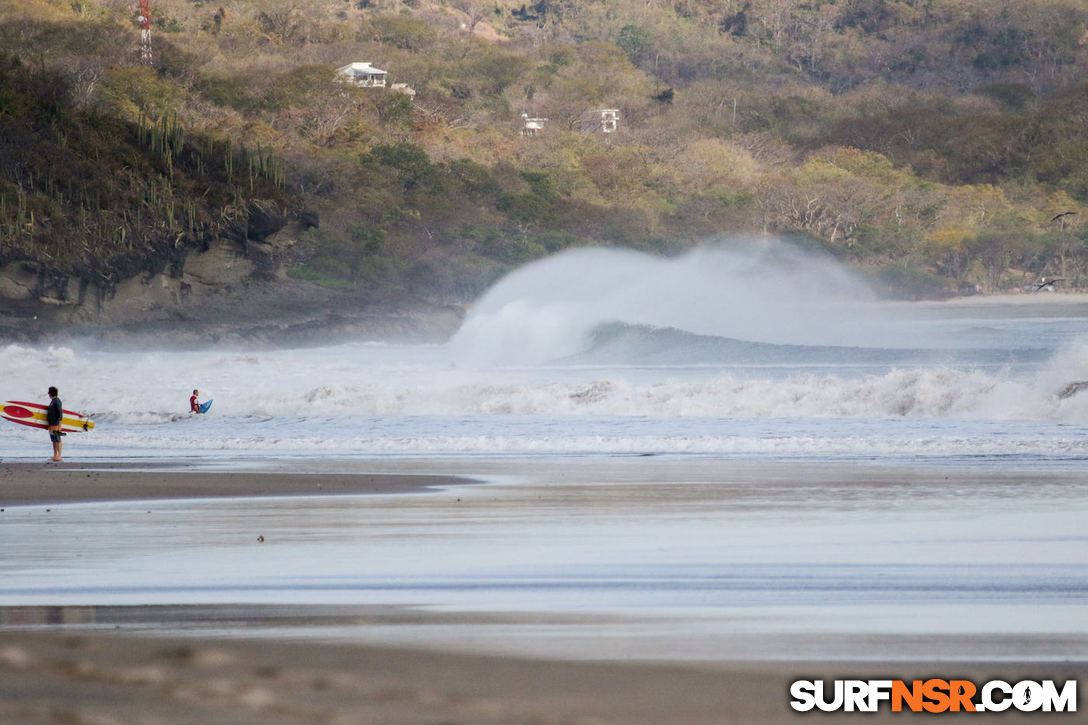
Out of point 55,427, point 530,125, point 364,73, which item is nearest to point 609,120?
point 530,125

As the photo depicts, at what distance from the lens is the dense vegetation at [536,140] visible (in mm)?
47094

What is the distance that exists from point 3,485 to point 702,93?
96790 mm

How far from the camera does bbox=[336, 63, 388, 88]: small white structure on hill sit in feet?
318

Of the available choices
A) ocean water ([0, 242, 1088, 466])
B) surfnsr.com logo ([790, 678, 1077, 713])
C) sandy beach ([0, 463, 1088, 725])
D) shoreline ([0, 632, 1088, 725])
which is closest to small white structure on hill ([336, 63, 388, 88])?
ocean water ([0, 242, 1088, 466])

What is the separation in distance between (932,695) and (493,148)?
77087mm

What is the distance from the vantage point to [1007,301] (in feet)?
258

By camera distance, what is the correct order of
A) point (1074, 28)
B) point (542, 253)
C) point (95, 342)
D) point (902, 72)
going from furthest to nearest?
1. point (902, 72)
2. point (1074, 28)
3. point (542, 253)
4. point (95, 342)

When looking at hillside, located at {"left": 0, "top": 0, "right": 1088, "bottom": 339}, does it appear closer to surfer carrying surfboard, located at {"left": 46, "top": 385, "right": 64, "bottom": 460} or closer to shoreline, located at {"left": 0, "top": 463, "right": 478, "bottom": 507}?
surfer carrying surfboard, located at {"left": 46, "top": 385, "right": 64, "bottom": 460}

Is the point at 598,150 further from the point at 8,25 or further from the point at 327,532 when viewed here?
the point at 327,532

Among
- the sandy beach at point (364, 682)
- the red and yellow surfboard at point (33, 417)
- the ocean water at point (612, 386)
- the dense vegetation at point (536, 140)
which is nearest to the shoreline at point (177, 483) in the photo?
the ocean water at point (612, 386)

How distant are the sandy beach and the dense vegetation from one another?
38694 mm

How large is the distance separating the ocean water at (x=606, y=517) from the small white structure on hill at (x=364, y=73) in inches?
2710

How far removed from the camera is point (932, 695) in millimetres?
4773

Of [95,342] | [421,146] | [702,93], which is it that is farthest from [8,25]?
[702,93]
